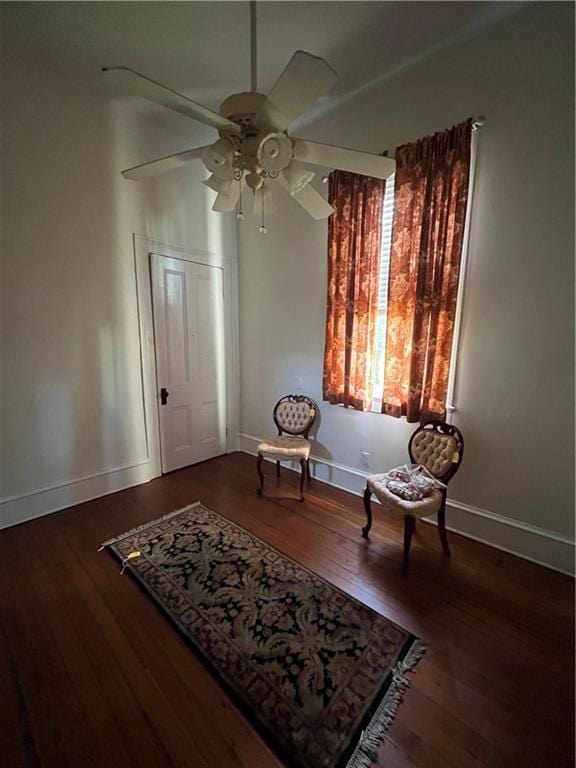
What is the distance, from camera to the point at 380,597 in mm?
1940

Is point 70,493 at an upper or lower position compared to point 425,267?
lower

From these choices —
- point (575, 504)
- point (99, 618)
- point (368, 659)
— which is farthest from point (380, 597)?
point (99, 618)

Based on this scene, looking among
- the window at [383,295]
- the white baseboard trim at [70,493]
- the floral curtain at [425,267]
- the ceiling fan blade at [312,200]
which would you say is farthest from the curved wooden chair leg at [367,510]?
the white baseboard trim at [70,493]

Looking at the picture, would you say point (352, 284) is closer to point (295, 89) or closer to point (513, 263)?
point (513, 263)

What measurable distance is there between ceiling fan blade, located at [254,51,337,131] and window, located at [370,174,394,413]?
4.90 ft

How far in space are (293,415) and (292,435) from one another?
0.69ft

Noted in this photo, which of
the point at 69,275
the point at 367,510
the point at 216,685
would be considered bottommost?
the point at 216,685

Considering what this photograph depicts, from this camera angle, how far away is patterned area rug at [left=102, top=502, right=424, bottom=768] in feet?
4.22

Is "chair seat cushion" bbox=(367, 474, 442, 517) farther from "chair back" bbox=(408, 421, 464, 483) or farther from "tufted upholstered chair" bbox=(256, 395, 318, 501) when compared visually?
"tufted upholstered chair" bbox=(256, 395, 318, 501)

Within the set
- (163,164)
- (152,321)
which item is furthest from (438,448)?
(152,321)

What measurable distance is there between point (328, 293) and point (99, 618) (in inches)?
111

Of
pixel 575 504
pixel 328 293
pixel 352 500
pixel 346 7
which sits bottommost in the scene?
pixel 352 500

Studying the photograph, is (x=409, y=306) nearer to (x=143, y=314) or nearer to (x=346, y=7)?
(x=346, y=7)

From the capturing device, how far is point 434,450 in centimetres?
242
